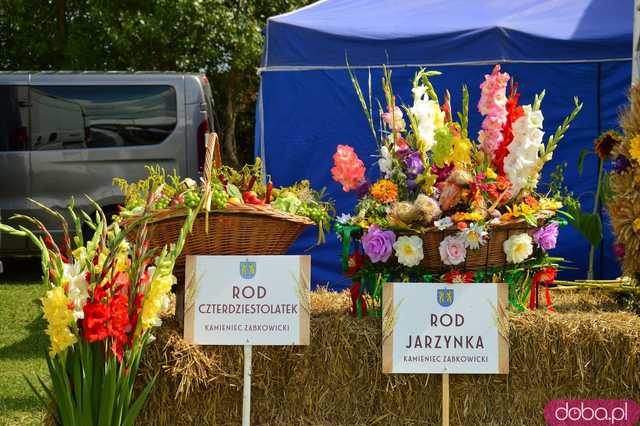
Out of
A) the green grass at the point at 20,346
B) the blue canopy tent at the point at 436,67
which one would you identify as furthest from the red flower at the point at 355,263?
the blue canopy tent at the point at 436,67

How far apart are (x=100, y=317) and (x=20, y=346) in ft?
10.7

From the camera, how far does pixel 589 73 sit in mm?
5715

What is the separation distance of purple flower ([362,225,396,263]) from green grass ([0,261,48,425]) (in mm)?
1096

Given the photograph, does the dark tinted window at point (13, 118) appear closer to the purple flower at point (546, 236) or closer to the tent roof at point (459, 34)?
the tent roof at point (459, 34)

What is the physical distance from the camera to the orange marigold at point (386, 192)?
3.07m

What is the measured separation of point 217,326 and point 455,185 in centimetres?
92

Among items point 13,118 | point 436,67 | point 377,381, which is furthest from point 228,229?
point 13,118

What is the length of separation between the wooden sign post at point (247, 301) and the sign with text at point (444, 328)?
0.97ft

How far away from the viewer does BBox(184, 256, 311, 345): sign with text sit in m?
3.02

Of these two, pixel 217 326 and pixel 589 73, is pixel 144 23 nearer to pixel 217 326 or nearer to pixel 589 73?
pixel 589 73

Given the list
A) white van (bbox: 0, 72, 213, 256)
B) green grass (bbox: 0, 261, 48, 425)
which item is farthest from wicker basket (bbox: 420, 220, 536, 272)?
white van (bbox: 0, 72, 213, 256)

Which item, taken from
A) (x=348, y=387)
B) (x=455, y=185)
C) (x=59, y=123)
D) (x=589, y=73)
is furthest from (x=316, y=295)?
(x=59, y=123)

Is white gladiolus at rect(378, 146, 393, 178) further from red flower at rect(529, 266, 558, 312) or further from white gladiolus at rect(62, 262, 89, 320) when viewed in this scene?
white gladiolus at rect(62, 262, 89, 320)

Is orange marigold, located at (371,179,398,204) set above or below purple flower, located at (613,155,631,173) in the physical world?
below
